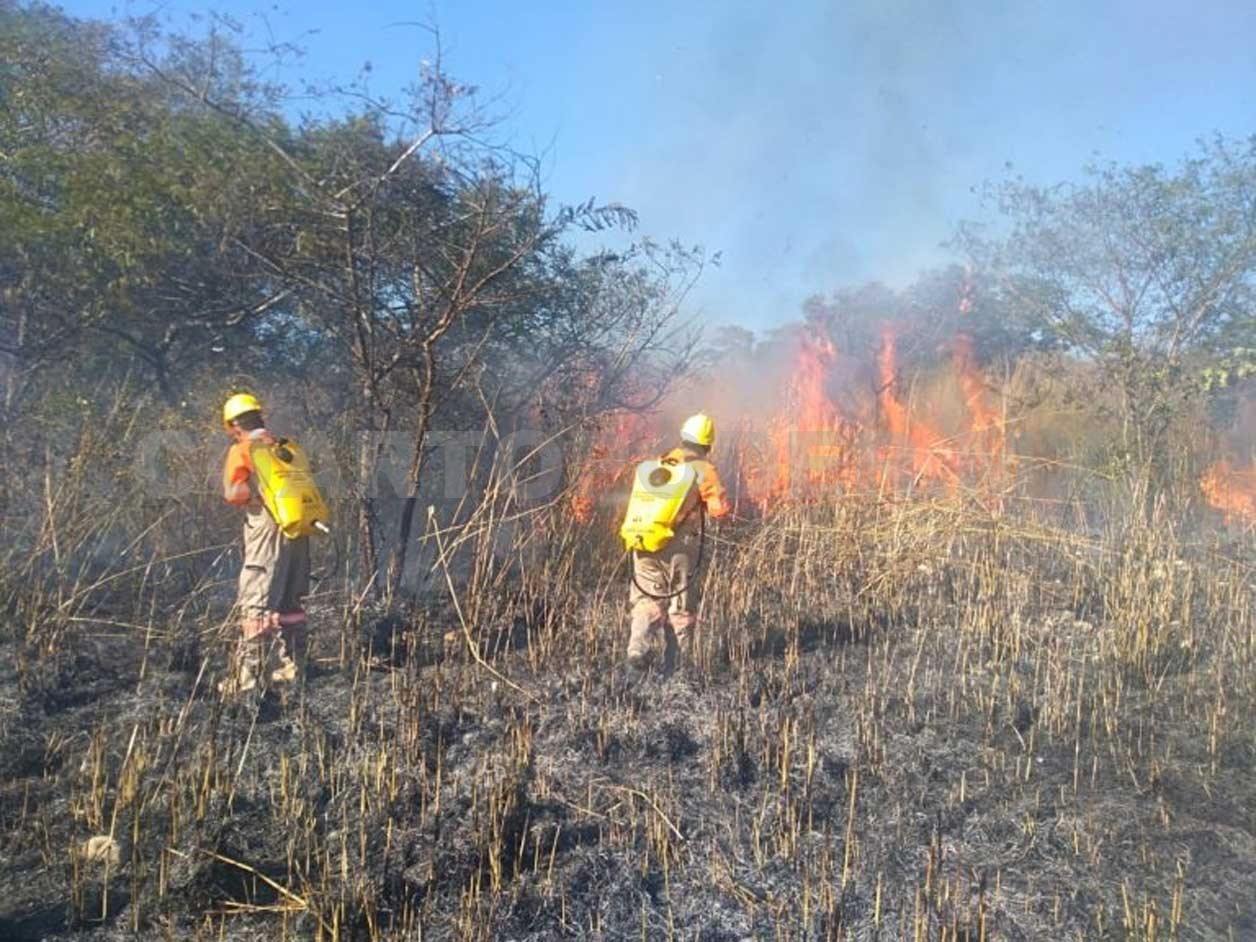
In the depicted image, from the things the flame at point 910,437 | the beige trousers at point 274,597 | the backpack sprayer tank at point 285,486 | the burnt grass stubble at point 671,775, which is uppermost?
the flame at point 910,437

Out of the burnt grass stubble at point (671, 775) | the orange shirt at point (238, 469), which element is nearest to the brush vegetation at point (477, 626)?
the burnt grass stubble at point (671, 775)

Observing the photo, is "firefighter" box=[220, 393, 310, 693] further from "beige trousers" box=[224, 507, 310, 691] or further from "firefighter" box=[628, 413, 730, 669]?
"firefighter" box=[628, 413, 730, 669]

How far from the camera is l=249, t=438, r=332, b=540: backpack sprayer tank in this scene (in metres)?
5.69

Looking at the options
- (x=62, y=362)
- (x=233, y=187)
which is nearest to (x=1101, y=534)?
(x=233, y=187)

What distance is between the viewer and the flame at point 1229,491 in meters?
9.49

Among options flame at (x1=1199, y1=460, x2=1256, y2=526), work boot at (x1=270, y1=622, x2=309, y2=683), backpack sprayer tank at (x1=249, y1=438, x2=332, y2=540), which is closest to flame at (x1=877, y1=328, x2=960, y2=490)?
flame at (x1=1199, y1=460, x2=1256, y2=526)

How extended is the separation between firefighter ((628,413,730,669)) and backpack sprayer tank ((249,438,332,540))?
6.51 ft

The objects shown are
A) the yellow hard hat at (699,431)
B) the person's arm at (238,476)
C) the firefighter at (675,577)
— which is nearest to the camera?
the person's arm at (238,476)

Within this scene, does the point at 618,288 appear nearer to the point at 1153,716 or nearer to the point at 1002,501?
the point at 1002,501

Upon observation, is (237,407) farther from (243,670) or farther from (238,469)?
(243,670)

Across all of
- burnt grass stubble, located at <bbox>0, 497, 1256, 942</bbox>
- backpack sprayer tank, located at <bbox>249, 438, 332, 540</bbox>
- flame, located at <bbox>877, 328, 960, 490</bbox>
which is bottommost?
burnt grass stubble, located at <bbox>0, 497, 1256, 942</bbox>

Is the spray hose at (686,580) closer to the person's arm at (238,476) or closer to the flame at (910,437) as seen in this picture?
the flame at (910,437)

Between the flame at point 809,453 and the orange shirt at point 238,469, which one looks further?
the flame at point 809,453

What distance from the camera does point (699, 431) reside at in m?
6.31
